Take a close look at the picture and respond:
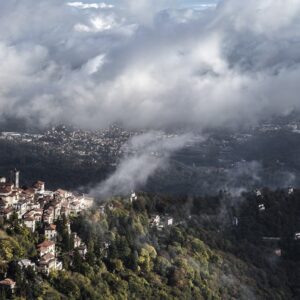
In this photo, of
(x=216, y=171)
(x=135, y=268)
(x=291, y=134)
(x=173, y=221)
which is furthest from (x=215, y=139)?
(x=135, y=268)

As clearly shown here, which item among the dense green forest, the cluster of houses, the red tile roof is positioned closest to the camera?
the dense green forest

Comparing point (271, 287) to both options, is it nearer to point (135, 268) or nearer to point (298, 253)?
point (298, 253)

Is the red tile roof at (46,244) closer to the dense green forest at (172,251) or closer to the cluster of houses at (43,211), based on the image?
the cluster of houses at (43,211)

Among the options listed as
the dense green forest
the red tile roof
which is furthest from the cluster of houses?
the dense green forest

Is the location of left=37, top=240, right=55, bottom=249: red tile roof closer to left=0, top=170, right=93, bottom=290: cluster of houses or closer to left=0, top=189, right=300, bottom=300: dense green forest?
left=0, top=170, right=93, bottom=290: cluster of houses

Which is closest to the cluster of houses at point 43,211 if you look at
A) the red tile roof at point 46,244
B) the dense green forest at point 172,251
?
the red tile roof at point 46,244

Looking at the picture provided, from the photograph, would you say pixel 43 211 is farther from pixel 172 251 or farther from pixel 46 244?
pixel 172 251
